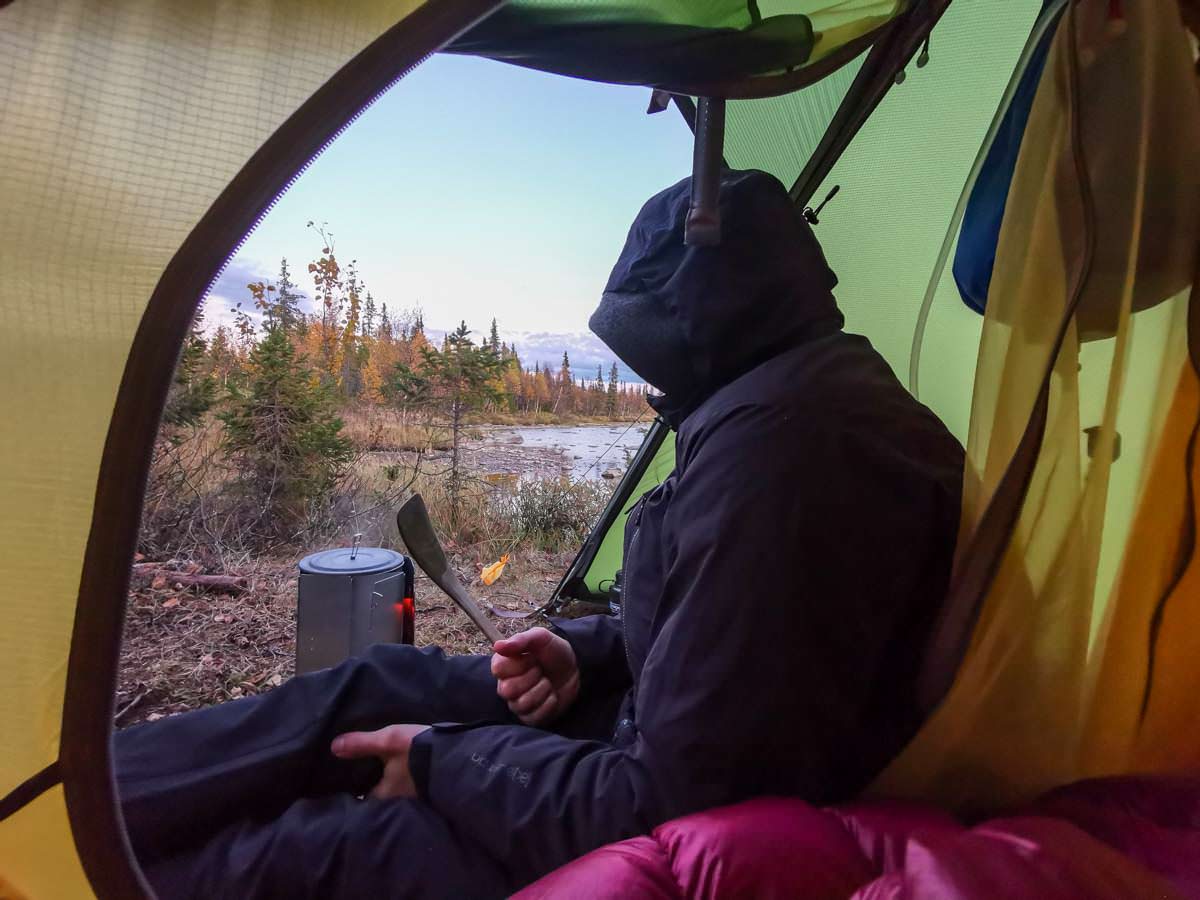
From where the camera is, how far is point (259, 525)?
2.77 meters

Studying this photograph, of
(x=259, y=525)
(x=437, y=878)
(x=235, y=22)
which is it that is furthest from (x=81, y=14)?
Result: (x=259, y=525)

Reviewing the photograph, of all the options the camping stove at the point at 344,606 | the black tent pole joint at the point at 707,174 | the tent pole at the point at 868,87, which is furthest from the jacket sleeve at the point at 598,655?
the tent pole at the point at 868,87

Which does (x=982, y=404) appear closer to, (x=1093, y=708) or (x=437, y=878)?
(x=1093, y=708)

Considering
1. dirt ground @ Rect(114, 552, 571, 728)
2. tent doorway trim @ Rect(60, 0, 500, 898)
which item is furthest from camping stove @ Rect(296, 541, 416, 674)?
tent doorway trim @ Rect(60, 0, 500, 898)

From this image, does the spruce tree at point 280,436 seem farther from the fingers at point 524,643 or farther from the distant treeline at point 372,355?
the fingers at point 524,643

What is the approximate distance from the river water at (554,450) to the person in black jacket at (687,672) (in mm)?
2458

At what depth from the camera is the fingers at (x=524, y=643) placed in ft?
2.91

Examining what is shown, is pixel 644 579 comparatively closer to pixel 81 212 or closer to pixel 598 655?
pixel 598 655

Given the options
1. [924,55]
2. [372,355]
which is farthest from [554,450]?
[924,55]

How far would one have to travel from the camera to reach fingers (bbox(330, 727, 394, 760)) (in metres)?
0.80

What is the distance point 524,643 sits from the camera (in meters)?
0.91

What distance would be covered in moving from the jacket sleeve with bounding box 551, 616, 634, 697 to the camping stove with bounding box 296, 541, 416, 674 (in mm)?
453

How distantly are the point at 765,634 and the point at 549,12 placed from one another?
573 mm

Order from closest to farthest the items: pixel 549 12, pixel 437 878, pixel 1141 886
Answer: pixel 1141 886 < pixel 549 12 < pixel 437 878
